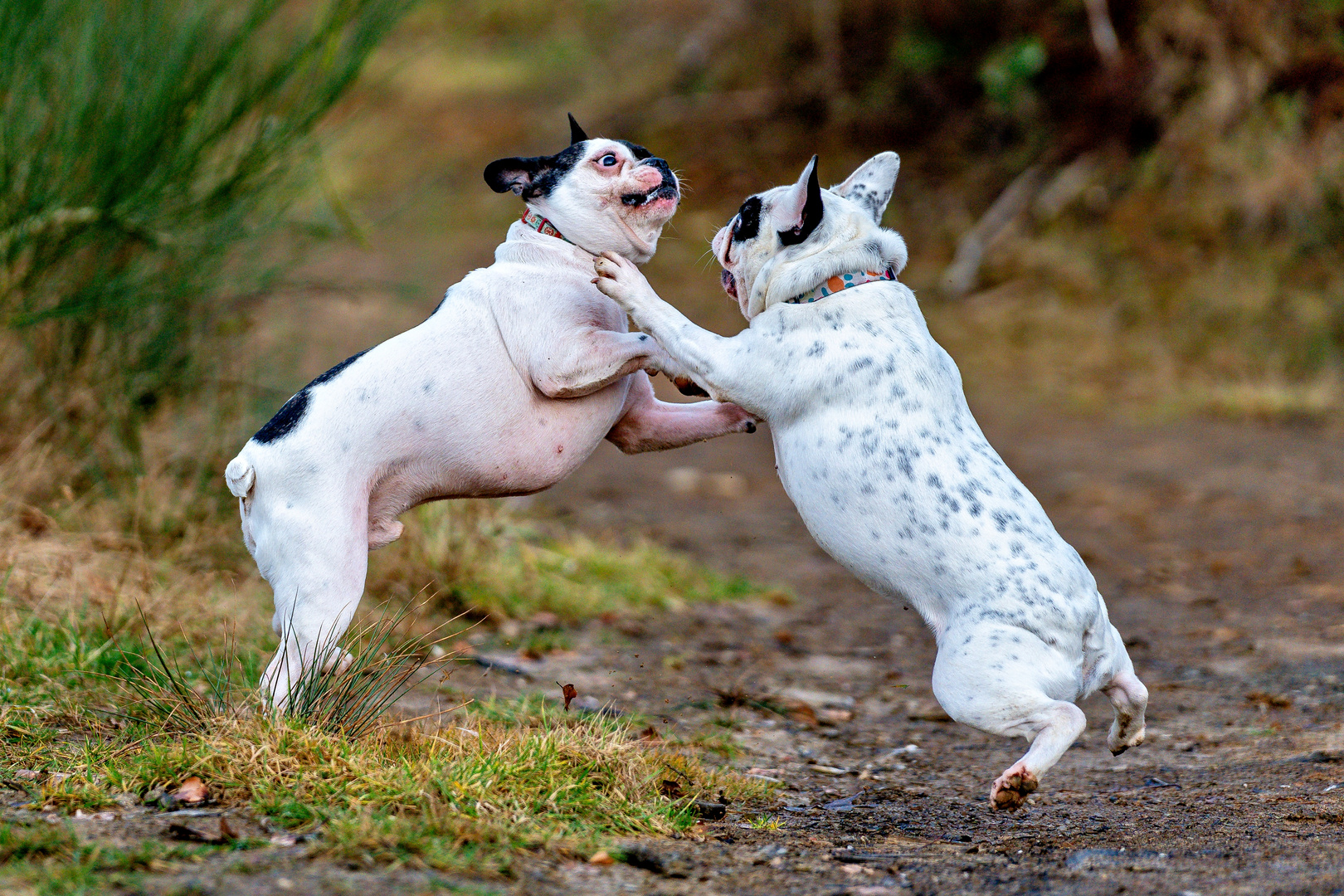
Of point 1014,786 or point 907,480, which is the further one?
point 907,480

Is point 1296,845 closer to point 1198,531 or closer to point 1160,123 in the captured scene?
point 1198,531

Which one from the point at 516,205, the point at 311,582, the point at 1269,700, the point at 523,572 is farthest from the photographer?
the point at 516,205

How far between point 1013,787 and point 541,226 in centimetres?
216

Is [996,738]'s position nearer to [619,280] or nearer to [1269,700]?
[1269,700]

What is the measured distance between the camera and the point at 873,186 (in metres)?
4.29

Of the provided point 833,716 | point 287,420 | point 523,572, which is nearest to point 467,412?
point 287,420

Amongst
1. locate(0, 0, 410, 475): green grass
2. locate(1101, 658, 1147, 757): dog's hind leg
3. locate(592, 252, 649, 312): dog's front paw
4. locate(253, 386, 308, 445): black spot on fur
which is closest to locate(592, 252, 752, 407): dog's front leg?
locate(592, 252, 649, 312): dog's front paw

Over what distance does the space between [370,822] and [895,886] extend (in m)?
1.29

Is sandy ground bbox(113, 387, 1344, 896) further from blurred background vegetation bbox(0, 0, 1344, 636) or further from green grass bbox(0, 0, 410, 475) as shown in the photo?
green grass bbox(0, 0, 410, 475)

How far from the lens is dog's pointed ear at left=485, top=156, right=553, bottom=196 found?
4.03 m

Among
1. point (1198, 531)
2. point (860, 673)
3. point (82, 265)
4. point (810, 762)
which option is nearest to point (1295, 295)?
point (1198, 531)

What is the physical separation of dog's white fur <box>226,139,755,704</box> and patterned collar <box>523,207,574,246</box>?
0.02 metres

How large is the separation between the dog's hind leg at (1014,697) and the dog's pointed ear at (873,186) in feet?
4.74

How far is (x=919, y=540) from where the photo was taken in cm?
363
